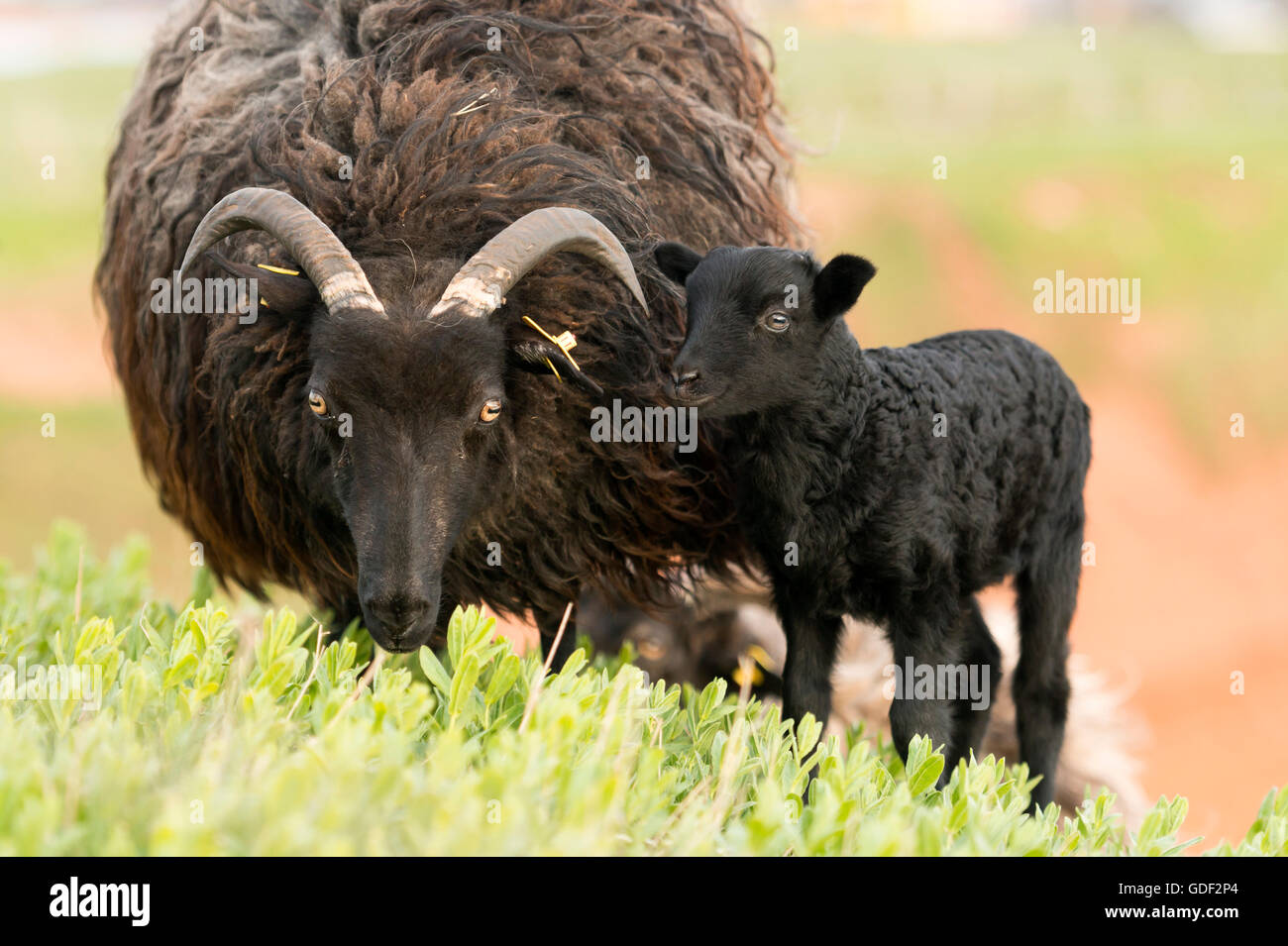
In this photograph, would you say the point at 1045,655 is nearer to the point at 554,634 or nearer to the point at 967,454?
the point at 967,454

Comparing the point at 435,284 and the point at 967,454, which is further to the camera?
the point at 967,454

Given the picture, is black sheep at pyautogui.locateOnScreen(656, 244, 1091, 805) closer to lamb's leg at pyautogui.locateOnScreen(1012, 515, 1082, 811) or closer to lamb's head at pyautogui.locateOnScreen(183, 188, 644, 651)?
lamb's leg at pyautogui.locateOnScreen(1012, 515, 1082, 811)

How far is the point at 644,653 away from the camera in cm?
764

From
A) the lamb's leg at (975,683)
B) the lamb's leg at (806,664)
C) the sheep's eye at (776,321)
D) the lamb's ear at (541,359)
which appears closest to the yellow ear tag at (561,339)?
the lamb's ear at (541,359)

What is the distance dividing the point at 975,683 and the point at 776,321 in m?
1.74

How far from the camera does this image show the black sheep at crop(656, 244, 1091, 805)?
13.6 feet

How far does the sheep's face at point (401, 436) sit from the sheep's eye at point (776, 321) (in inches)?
33.9

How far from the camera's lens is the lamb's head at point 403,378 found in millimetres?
4008

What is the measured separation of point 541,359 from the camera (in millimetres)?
4414

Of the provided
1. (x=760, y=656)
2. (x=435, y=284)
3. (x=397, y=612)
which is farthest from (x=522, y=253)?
(x=760, y=656)

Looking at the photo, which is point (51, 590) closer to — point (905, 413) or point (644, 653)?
point (644, 653)

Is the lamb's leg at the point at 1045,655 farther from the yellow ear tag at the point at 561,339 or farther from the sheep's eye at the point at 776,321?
the yellow ear tag at the point at 561,339

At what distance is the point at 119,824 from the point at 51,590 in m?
3.51
